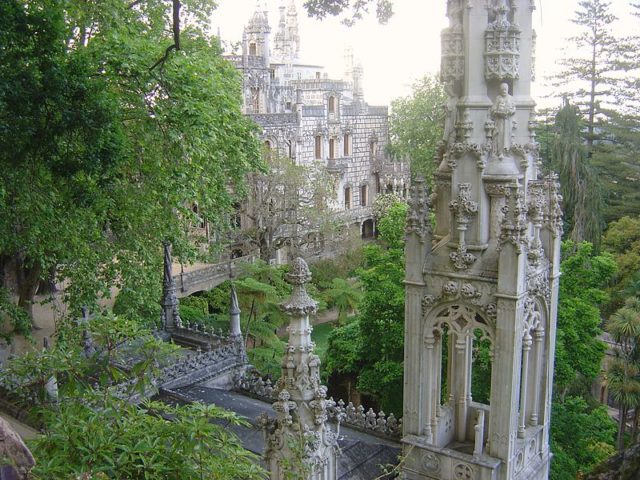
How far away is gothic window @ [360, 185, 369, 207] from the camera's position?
49.6m

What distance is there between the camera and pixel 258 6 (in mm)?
45000

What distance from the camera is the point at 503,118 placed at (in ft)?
25.5

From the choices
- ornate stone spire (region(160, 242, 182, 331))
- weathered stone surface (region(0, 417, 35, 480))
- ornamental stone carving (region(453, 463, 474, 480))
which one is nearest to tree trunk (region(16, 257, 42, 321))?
ornate stone spire (region(160, 242, 182, 331))

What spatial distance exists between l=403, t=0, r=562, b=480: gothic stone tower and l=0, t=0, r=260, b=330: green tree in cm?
367

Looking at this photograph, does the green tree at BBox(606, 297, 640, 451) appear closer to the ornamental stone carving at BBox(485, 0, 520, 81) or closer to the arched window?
the ornamental stone carving at BBox(485, 0, 520, 81)

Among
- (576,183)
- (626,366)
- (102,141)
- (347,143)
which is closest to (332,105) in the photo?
(347,143)

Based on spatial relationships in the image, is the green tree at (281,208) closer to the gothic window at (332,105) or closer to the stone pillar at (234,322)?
the stone pillar at (234,322)

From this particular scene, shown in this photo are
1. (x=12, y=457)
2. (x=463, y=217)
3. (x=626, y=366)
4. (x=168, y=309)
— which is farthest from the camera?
(x=626, y=366)

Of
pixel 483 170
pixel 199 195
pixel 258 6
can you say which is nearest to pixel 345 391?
→ pixel 199 195

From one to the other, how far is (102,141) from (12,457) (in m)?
5.66

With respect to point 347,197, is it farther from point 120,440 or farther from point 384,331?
point 120,440

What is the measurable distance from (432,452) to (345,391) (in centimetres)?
1337

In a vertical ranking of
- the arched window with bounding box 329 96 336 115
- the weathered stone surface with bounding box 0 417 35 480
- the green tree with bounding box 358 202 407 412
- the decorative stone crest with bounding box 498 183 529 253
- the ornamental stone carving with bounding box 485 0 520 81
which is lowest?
the green tree with bounding box 358 202 407 412

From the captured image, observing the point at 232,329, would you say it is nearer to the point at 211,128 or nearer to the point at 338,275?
the point at 211,128
